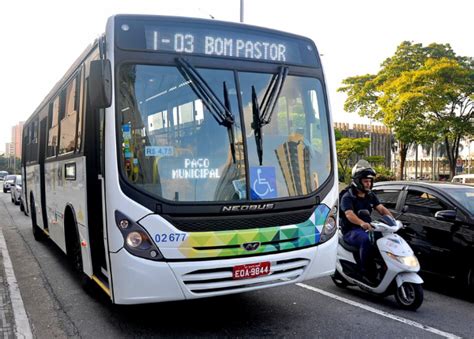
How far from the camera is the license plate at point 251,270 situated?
453cm

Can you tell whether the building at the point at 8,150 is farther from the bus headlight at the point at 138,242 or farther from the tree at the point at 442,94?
the bus headlight at the point at 138,242

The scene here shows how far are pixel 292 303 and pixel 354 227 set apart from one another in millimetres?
1308

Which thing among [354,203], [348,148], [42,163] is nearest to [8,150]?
[348,148]

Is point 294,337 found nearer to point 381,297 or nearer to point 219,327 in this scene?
point 219,327

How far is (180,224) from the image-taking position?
14.4ft

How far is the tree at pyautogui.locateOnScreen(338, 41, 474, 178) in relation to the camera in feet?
94.0

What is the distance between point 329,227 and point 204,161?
A: 1601mm

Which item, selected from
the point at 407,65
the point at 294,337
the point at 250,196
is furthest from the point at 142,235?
the point at 407,65

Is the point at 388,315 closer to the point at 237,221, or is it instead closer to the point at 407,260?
the point at 407,260

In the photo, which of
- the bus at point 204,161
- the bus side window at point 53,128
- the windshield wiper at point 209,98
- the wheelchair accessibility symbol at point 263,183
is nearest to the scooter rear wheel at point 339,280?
the bus at point 204,161

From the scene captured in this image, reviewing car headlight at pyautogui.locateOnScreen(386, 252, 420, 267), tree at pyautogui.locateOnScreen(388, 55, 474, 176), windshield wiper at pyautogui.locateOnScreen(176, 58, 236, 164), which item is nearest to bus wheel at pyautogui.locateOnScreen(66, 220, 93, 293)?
windshield wiper at pyautogui.locateOnScreen(176, 58, 236, 164)

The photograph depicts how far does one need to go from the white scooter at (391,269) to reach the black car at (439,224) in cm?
85

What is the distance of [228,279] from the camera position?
453 cm

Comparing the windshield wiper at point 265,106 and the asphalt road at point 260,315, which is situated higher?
the windshield wiper at point 265,106
